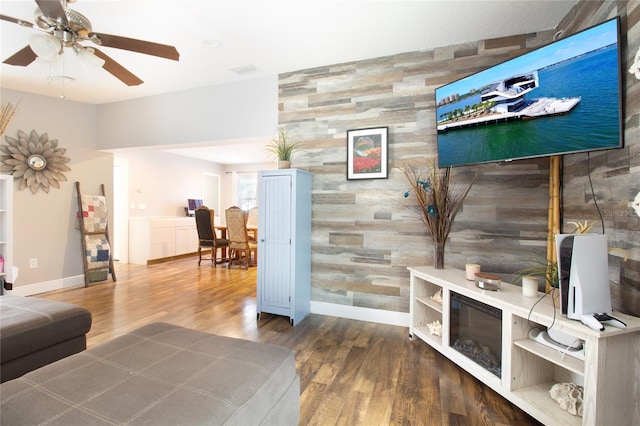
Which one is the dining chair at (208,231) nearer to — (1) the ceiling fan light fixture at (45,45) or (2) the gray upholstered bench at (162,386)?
(1) the ceiling fan light fixture at (45,45)

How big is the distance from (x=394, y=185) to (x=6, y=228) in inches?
162

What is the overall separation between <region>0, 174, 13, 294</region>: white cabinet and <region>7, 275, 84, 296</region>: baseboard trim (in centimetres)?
82

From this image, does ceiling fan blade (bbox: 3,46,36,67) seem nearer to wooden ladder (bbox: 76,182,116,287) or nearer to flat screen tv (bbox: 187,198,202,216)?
wooden ladder (bbox: 76,182,116,287)

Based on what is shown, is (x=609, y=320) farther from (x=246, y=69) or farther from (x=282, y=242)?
(x=246, y=69)

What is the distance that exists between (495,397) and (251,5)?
3.18 metres

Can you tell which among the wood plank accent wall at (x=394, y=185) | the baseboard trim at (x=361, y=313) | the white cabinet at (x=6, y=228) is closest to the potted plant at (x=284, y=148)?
the wood plank accent wall at (x=394, y=185)

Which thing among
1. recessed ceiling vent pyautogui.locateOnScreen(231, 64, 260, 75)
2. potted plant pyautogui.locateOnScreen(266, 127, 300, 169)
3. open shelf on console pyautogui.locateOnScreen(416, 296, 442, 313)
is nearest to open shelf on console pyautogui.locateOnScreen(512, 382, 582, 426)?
open shelf on console pyautogui.locateOnScreen(416, 296, 442, 313)

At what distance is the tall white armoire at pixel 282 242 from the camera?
9.68 feet

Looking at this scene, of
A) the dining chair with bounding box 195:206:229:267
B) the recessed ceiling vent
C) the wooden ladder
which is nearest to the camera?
the recessed ceiling vent

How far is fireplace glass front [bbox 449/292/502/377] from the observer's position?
1.83 meters

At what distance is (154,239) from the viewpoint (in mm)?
5969

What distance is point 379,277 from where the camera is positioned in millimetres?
3045

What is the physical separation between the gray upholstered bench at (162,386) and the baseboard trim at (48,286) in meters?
3.79

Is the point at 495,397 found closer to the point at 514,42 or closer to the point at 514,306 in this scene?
the point at 514,306
